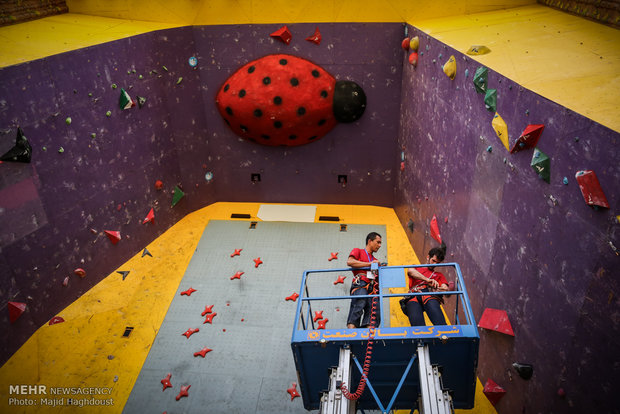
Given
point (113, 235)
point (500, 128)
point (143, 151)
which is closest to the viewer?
point (500, 128)

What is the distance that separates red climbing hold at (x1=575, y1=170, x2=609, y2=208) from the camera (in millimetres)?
2717

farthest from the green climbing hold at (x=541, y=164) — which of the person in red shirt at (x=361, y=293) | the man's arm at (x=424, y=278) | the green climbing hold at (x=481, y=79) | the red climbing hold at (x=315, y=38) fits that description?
the red climbing hold at (x=315, y=38)

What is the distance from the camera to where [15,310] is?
511cm

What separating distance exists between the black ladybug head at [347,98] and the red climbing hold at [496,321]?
3.57m

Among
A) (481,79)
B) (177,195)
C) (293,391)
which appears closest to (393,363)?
(293,391)

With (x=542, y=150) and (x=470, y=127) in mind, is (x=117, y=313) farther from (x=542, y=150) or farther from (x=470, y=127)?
(x=542, y=150)

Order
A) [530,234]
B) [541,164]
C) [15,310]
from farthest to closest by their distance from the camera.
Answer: [15,310] < [530,234] < [541,164]

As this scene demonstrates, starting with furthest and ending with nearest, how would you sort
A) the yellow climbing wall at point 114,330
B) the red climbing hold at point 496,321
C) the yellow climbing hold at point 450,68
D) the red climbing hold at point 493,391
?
1. the yellow climbing wall at point 114,330
2. the yellow climbing hold at point 450,68
3. the red climbing hold at point 493,391
4. the red climbing hold at point 496,321

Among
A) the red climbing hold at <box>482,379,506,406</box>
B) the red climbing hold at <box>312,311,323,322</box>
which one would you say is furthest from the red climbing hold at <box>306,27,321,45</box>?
the red climbing hold at <box>482,379,506,406</box>

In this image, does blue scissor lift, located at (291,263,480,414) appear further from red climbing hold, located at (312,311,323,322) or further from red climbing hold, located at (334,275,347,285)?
red climbing hold, located at (334,275,347,285)

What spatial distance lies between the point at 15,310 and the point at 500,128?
5140 mm

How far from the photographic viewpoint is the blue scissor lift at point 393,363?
123 inches

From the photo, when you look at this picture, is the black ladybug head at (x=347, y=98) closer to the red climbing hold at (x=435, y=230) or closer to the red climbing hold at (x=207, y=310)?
the red climbing hold at (x=435, y=230)

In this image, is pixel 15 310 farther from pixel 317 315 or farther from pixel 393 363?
pixel 393 363
